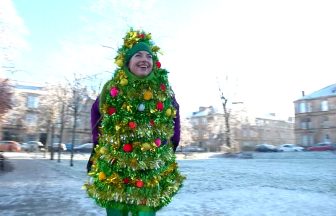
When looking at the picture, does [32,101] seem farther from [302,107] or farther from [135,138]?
[135,138]

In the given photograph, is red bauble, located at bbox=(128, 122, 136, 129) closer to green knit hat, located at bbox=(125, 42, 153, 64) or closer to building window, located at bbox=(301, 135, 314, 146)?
green knit hat, located at bbox=(125, 42, 153, 64)

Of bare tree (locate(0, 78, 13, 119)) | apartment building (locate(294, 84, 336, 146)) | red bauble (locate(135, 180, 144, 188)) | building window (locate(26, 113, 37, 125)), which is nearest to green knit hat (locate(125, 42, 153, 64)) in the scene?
red bauble (locate(135, 180, 144, 188))

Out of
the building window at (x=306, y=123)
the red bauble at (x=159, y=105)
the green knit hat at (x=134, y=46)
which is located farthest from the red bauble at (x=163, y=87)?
the building window at (x=306, y=123)

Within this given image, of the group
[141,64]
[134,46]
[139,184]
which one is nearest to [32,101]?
[134,46]

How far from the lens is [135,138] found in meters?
2.94

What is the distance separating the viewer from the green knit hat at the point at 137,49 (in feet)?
10.3

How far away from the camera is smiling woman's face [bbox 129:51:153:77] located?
121 inches

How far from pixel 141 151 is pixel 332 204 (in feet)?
18.6

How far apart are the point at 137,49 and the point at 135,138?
839mm


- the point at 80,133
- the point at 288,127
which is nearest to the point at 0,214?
the point at 80,133

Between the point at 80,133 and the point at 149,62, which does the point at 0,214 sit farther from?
the point at 80,133

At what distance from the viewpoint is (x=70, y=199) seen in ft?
24.8

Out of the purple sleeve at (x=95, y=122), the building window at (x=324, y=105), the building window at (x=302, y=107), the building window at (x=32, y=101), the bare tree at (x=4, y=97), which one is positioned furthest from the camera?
the building window at (x=32, y=101)

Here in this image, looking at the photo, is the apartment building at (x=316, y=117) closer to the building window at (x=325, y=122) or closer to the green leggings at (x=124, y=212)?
the building window at (x=325, y=122)
